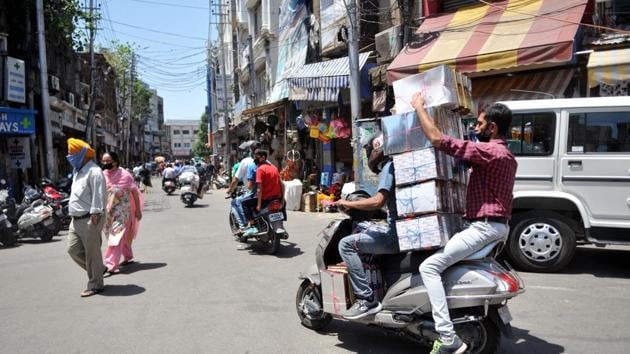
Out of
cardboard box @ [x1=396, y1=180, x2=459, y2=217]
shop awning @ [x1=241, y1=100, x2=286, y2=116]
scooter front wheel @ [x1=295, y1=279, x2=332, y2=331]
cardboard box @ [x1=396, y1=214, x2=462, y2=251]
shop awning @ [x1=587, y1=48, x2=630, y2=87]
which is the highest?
shop awning @ [x1=241, y1=100, x2=286, y2=116]

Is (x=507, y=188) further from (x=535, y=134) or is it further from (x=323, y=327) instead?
(x=535, y=134)

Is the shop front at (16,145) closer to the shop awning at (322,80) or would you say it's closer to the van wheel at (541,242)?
the shop awning at (322,80)

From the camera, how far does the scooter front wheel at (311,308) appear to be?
14.8ft

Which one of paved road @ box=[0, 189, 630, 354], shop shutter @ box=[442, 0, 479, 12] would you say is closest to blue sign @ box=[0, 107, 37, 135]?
paved road @ box=[0, 189, 630, 354]

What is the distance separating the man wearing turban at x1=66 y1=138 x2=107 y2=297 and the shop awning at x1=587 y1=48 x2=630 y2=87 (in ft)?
26.7

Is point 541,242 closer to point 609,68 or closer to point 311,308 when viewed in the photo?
point 311,308

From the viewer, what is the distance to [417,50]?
11586 mm

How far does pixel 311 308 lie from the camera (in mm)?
4562

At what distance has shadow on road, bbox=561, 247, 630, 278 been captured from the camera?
641cm

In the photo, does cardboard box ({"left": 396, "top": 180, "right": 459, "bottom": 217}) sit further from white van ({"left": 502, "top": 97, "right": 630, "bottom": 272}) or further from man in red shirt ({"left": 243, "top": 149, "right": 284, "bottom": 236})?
man in red shirt ({"left": 243, "top": 149, "right": 284, "bottom": 236})

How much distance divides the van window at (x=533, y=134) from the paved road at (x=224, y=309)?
1.67 metres

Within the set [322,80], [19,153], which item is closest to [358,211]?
[322,80]

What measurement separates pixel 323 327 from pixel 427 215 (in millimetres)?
1700

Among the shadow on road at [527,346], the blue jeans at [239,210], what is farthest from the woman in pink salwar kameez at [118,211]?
the shadow on road at [527,346]
